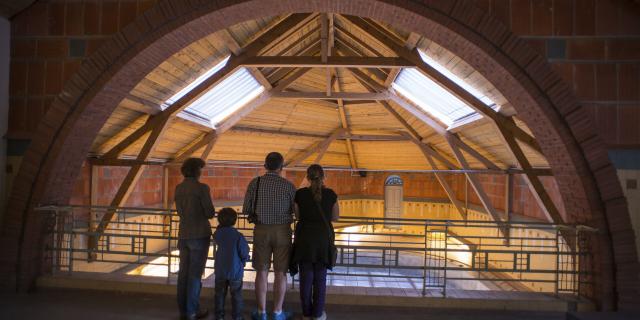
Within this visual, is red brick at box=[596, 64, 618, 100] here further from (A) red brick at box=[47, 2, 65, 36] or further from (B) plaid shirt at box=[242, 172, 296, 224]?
(A) red brick at box=[47, 2, 65, 36]

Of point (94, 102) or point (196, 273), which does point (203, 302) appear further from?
point (94, 102)

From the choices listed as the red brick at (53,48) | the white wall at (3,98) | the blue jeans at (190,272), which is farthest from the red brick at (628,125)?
the white wall at (3,98)

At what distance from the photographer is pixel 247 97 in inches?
403

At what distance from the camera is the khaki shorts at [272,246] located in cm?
378

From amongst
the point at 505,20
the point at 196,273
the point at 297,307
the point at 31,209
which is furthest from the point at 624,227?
the point at 31,209

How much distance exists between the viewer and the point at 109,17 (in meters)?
4.89

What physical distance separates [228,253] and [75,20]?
3.17 meters

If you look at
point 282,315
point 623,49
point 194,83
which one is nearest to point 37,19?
point 194,83

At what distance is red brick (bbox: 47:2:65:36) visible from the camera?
5020 mm

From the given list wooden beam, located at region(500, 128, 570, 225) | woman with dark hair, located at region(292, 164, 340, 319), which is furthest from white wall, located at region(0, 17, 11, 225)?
wooden beam, located at region(500, 128, 570, 225)

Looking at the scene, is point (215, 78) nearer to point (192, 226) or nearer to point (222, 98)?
point (222, 98)

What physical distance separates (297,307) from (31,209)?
2.97 meters

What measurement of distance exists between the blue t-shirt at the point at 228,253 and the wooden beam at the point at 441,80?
442 cm

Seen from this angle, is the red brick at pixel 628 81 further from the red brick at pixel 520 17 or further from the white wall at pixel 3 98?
the white wall at pixel 3 98
